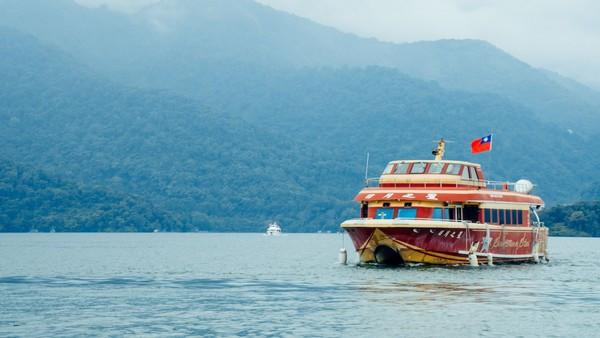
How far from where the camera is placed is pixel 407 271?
65062mm

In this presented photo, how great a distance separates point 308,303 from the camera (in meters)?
48.6

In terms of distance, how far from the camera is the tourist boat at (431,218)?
6644 cm

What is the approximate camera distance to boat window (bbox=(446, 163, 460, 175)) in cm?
6994

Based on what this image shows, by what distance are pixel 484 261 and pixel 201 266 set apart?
985 inches

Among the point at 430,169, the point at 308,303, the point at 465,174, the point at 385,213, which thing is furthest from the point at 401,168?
the point at 308,303

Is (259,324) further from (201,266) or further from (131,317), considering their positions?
(201,266)

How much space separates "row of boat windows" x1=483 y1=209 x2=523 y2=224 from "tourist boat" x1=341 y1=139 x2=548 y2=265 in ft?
0.22

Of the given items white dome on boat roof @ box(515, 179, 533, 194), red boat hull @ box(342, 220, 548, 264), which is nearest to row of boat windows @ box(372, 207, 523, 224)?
red boat hull @ box(342, 220, 548, 264)

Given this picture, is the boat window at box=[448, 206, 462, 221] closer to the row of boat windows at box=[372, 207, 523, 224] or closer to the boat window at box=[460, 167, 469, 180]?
the row of boat windows at box=[372, 207, 523, 224]

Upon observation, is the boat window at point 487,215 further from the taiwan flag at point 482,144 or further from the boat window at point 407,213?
the taiwan flag at point 482,144

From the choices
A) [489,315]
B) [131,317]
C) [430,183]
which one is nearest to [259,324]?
[131,317]

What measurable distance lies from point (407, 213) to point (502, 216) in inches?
364

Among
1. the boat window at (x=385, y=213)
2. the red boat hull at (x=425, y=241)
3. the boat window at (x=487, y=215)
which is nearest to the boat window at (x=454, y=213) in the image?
the red boat hull at (x=425, y=241)

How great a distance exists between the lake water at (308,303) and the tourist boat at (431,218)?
1.28 metres
